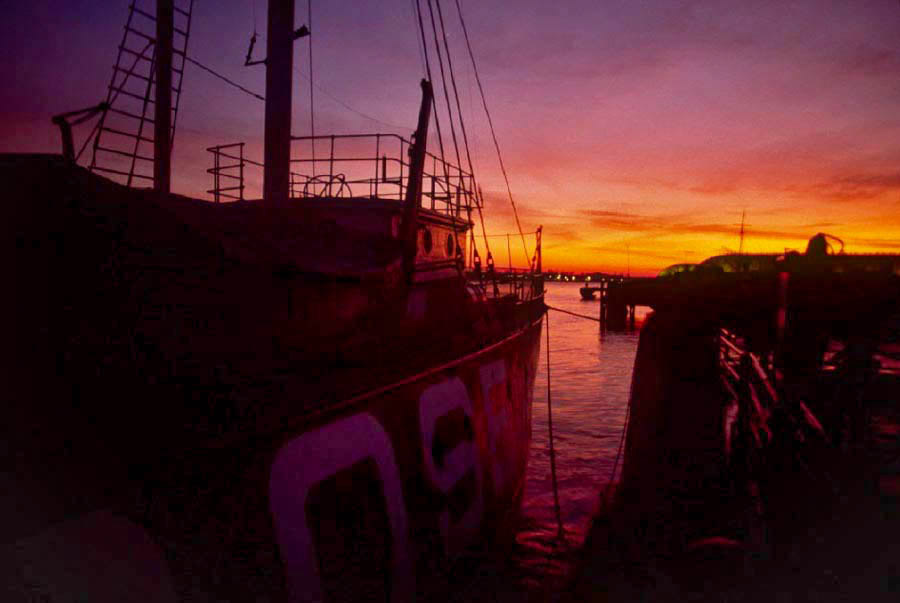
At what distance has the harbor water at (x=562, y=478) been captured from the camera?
768 centimetres

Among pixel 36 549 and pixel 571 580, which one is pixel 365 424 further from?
pixel 571 580

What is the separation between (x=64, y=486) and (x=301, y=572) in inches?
62.9

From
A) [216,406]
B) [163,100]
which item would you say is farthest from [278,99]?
[216,406]

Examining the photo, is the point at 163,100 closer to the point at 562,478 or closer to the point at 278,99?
the point at 278,99

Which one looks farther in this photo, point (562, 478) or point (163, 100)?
point (562, 478)

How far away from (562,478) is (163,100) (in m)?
11.9

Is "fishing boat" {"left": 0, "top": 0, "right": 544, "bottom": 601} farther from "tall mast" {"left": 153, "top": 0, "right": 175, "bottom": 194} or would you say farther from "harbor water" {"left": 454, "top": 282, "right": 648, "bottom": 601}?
"tall mast" {"left": 153, "top": 0, "right": 175, "bottom": 194}

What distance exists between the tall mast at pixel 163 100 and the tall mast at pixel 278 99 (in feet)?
10.4

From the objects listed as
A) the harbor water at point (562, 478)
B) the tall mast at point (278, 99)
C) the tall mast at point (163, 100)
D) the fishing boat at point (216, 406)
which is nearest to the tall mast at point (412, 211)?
the fishing boat at point (216, 406)

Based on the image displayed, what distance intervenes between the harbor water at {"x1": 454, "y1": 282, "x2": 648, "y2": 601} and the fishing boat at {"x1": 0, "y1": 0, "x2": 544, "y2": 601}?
2161 millimetres

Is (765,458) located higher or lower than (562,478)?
higher

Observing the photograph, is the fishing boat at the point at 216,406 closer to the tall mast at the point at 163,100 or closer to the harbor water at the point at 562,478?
the harbor water at the point at 562,478

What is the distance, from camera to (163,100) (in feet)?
32.8

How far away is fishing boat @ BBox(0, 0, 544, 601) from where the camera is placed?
8.54 feet
